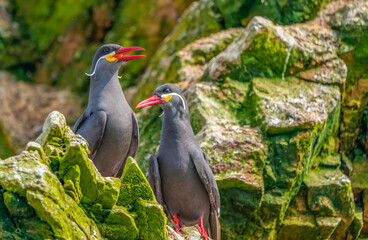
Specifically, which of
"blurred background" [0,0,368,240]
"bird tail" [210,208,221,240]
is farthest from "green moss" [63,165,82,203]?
"blurred background" [0,0,368,240]

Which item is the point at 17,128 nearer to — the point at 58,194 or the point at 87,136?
the point at 87,136

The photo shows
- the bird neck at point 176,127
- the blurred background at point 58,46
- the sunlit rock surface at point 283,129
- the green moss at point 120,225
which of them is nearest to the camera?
the green moss at point 120,225

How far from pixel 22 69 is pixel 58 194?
14.9 m

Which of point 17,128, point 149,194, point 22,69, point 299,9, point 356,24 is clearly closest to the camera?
point 149,194

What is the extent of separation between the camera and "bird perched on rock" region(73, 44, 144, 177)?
6812mm

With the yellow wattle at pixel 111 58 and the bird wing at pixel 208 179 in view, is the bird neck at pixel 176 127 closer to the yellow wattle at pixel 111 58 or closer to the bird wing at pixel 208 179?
the bird wing at pixel 208 179

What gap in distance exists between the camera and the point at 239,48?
29.2 feet

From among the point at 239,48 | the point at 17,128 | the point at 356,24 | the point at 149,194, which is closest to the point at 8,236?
the point at 149,194

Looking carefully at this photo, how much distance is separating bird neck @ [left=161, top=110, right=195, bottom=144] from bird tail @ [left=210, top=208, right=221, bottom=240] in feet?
3.66

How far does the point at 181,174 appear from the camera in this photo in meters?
6.52

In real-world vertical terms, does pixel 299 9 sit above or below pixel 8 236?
above

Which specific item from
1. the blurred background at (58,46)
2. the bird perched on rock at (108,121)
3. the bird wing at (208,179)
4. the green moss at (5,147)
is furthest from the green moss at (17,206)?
the green moss at (5,147)

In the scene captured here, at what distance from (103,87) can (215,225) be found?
8.28ft

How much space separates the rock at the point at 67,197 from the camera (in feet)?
13.7
